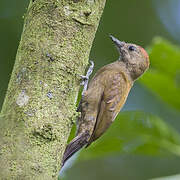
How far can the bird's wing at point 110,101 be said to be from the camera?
13.7ft

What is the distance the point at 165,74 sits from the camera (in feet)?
12.0

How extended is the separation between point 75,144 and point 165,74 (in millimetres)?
943

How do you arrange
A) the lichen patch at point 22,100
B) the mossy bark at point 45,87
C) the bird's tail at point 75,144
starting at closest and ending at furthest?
the mossy bark at point 45,87 → the lichen patch at point 22,100 → the bird's tail at point 75,144

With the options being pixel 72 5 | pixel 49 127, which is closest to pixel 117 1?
pixel 72 5

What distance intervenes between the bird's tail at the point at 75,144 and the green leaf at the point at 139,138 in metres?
0.10

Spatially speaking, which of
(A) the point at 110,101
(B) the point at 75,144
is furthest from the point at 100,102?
(B) the point at 75,144

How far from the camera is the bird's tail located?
352cm

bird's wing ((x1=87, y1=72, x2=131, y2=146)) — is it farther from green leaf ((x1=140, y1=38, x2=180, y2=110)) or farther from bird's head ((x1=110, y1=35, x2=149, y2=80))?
green leaf ((x1=140, y1=38, x2=180, y2=110))

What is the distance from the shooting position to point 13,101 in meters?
2.57

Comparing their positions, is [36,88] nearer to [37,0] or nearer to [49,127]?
[49,127]

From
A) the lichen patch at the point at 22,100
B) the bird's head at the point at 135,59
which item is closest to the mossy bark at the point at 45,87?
the lichen patch at the point at 22,100

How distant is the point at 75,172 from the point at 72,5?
5161 millimetres

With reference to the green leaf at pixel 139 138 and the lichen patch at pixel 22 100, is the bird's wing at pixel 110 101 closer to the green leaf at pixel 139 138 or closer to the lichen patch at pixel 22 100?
the green leaf at pixel 139 138

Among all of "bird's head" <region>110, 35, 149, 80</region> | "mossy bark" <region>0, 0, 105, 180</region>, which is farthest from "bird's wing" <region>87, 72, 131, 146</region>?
"mossy bark" <region>0, 0, 105, 180</region>
